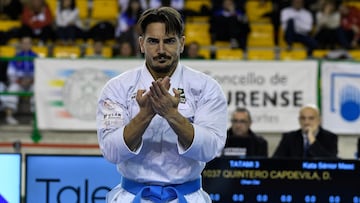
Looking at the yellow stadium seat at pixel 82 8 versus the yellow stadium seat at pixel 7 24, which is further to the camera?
the yellow stadium seat at pixel 82 8

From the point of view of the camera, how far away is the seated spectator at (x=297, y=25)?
749 inches

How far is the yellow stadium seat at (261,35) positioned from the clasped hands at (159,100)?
1462 cm

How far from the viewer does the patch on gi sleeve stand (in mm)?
5156

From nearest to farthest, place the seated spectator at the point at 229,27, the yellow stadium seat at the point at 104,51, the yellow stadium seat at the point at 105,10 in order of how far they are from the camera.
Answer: the yellow stadium seat at the point at 104,51 → the seated spectator at the point at 229,27 → the yellow stadium seat at the point at 105,10

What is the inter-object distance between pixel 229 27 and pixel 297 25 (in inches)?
55.5

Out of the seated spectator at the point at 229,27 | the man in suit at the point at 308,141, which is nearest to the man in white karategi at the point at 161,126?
the man in suit at the point at 308,141

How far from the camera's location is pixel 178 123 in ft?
16.2

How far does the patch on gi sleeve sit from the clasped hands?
0.26 m

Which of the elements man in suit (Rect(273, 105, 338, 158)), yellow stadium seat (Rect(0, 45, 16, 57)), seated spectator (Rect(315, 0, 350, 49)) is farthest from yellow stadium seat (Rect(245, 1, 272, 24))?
man in suit (Rect(273, 105, 338, 158))

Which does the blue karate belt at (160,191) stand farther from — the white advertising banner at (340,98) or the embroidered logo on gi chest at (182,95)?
the white advertising banner at (340,98)

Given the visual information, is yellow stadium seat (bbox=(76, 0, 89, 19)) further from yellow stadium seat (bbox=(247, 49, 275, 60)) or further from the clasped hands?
the clasped hands

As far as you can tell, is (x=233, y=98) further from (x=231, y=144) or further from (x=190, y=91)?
(x=190, y=91)

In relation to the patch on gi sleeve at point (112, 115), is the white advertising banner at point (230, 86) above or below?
below

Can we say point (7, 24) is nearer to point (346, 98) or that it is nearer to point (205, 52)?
point (205, 52)
